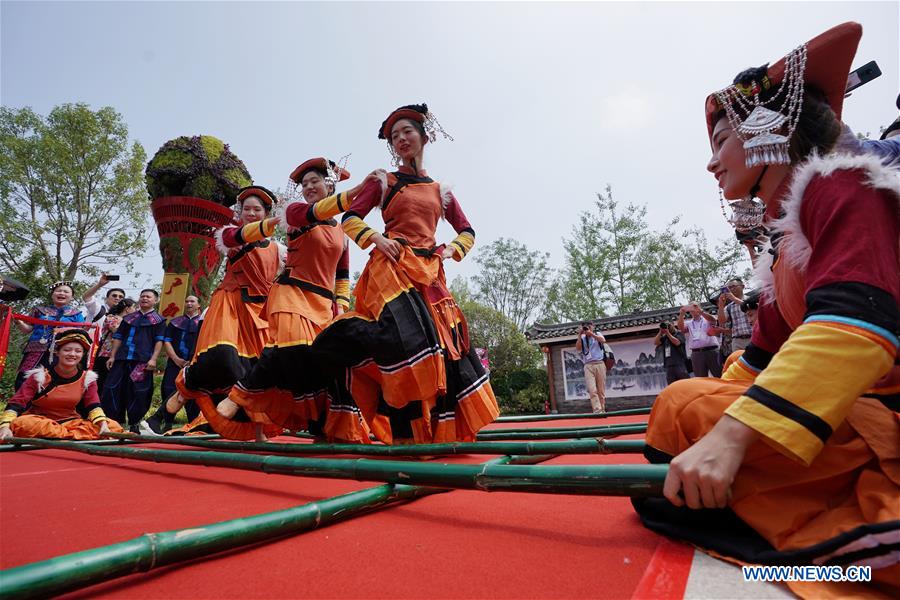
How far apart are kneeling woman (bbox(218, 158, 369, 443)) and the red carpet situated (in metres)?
1.05

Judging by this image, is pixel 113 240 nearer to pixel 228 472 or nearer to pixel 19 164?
pixel 19 164

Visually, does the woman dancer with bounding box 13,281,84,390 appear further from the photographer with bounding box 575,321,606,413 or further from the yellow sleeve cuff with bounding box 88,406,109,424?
the photographer with bounding box 575,321,606,413

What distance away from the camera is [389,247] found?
2668 millimetres

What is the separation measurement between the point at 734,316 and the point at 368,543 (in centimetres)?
563

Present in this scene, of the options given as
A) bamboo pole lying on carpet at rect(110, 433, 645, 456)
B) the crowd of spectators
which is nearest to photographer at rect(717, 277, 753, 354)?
bamboo pole lying on carpet at rect(110, 433, 645, 456)

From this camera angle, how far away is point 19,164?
15.7 meters

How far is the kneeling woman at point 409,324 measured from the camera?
2439 mm

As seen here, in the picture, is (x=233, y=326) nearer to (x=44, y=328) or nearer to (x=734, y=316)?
(x=44, y=328)

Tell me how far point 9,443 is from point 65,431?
0.53m

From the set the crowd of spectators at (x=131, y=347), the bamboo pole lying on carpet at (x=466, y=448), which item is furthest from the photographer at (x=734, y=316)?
the crowd of spectators at (x=131, y=347)

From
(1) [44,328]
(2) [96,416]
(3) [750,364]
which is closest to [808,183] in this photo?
(3) [750,364]

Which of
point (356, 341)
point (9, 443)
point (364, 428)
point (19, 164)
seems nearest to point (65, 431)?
point (9, 443)

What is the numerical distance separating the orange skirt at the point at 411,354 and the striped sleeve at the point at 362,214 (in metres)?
0.12

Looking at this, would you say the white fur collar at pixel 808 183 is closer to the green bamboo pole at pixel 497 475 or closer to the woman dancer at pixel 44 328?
the green bamboo pole at pixel 497 475
